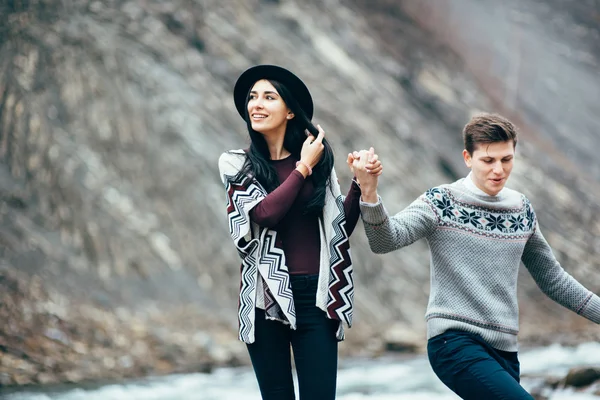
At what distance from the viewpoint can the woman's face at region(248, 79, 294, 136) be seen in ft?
7.66

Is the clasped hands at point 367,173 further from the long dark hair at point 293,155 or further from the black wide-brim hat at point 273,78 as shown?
the black wide-brim hat at point 273,78

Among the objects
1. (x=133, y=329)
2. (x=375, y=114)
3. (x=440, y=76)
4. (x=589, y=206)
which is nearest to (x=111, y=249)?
(x=133, y=329)

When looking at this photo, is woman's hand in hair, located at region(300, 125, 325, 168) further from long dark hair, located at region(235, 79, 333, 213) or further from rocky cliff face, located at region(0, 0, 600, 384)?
rocky cliff face, located at region(0, 0, 600, 384)

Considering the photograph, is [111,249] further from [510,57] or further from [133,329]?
[510,57]

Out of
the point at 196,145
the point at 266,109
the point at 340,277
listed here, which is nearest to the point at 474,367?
the point at 340,277

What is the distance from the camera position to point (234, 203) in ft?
7.37

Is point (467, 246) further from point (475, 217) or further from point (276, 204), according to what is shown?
point (276, 204)

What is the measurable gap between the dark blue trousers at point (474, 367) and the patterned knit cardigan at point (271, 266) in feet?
0.99

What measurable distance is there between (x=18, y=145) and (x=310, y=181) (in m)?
5.49

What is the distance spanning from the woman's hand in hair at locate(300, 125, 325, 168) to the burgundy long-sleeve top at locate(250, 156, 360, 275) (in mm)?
54

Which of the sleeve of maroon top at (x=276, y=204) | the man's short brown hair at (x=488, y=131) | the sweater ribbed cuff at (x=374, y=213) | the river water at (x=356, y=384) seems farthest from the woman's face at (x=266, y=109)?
the river water at (x=356, y=384)

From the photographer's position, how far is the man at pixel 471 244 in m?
2.13

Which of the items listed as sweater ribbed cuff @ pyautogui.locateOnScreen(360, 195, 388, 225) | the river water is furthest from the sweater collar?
the river water

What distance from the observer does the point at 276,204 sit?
2.15 metres
